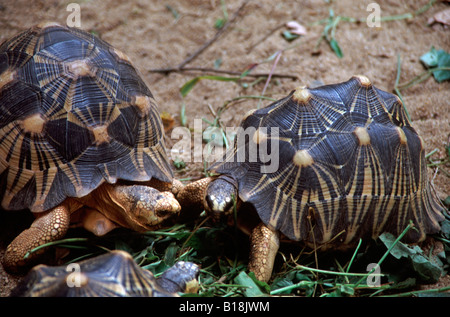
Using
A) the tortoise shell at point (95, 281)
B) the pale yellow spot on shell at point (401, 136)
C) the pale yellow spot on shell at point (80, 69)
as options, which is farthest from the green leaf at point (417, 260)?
the pale yellow spot on shell at point (80, 69)

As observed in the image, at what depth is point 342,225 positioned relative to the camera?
2.57 metres

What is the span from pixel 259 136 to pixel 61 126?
3.90 ft

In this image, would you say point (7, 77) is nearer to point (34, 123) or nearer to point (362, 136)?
point (34, 123)

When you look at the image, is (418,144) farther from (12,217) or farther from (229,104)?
(12,217)

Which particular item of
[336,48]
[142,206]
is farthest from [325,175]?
[336,48]

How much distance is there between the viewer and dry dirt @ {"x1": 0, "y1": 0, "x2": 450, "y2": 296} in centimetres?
392

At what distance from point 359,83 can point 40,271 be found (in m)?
2.13

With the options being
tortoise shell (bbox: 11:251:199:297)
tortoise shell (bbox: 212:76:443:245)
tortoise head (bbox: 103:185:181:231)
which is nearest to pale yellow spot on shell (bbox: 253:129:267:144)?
tortoise shell (bbox: 212:76:443:245)

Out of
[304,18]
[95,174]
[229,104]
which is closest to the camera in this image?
[95,174]

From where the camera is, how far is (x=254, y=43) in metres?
4.49
